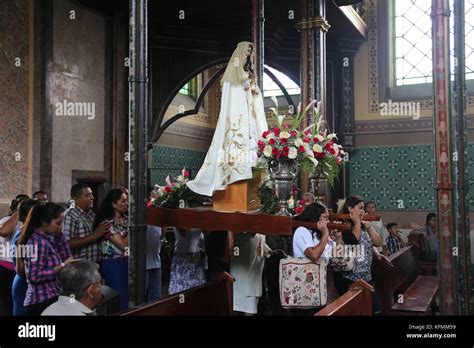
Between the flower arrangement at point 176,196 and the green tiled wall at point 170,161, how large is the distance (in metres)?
6.61

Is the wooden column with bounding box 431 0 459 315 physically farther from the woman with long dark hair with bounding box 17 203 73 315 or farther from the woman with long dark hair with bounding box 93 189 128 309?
the woman with long dark hair with bounding box 17 203 73 315

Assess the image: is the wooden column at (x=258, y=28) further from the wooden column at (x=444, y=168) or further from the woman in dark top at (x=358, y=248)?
the wooden column at (x=444, y=168)

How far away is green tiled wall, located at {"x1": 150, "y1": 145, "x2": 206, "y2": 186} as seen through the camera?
12.3 meters

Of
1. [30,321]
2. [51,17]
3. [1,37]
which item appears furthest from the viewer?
[51,17]

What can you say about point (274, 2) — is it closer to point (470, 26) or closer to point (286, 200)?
point (470, 26)

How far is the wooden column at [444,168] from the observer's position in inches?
172

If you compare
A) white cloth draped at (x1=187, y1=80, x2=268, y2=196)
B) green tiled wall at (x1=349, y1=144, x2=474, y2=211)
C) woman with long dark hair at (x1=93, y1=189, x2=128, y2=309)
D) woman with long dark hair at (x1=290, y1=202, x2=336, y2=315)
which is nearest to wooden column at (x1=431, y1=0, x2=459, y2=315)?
woman with long dark hair at (x1=290, y1=202, x2=336, y2=315)

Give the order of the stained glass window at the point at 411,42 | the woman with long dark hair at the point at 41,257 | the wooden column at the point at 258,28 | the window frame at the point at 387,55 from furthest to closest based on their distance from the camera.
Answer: the window frame at the point at 387,55 → the stained glass window at the point at 411,42 → the wooden column at the point at 258,28 → the woman with long dark hair at the point at 41,257

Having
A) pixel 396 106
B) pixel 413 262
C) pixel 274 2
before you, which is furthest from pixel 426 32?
pixel 413 262

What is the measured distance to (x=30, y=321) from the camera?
3.39 m


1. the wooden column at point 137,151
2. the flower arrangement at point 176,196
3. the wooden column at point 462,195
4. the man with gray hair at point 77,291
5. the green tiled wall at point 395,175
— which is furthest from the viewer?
the green tiled wall at point 395,175

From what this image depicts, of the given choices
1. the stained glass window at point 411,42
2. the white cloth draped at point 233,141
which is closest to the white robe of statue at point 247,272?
the white cloth draped at point 233,141

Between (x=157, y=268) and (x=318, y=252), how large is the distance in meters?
1.79

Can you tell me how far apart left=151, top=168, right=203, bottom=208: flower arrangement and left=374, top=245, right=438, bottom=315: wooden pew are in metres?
2.03
